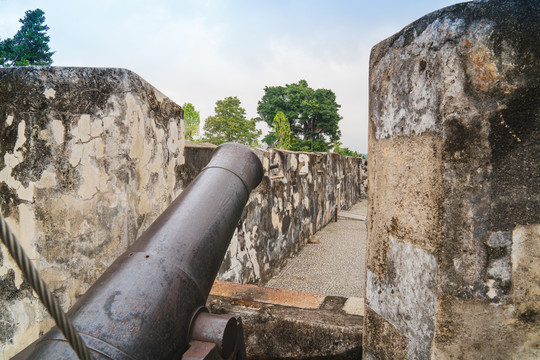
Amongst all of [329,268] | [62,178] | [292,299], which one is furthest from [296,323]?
[329,268]

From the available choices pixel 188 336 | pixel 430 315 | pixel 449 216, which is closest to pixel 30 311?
pixel 188 336

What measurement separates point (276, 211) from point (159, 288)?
381 centimetres

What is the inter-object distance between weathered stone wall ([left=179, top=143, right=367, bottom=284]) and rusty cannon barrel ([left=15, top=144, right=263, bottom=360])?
1.22 meters

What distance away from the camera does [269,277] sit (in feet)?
14.3

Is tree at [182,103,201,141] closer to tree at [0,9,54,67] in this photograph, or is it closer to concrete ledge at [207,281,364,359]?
tree at [0,9,54,67]

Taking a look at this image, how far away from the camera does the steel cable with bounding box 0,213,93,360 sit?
43 centimetres

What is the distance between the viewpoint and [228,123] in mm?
29359

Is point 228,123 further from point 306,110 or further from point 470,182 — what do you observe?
point 470,182

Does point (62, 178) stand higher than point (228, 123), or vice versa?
point (228, 123)

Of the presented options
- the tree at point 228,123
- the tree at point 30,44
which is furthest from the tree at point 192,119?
the tree at point 30,44

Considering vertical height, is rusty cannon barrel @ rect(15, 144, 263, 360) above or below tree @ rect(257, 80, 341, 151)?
below

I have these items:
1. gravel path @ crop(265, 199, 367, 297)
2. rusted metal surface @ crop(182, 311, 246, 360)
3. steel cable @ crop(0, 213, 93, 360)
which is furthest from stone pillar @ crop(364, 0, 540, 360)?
gravel path @ crop(265, 199, 367, 297)

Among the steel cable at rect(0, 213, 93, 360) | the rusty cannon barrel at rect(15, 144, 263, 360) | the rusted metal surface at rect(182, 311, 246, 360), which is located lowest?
the rusted metal surface at rect(182, 311, 246, 360)

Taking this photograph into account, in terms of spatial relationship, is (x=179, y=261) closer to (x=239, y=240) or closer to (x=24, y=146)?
(x=24, y=146)
